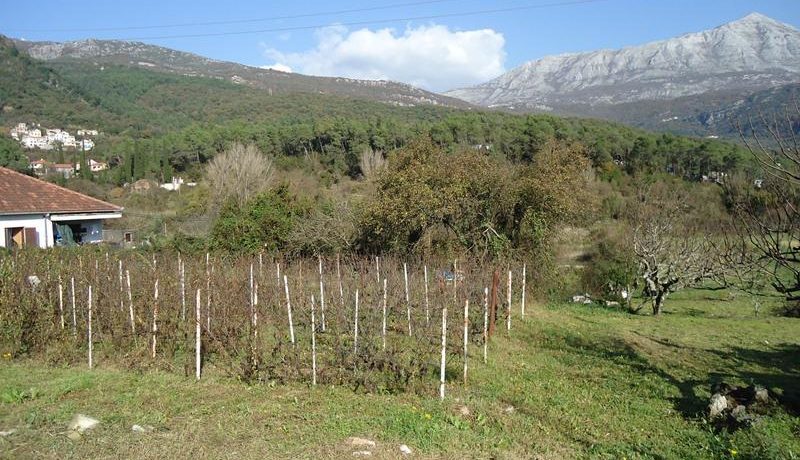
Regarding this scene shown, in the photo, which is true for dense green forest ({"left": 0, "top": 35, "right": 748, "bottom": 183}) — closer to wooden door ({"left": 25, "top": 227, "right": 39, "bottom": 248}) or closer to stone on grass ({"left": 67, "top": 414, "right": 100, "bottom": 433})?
wooden door ({"left": 25, "top": 227, "right": 39, "bottom": 248})

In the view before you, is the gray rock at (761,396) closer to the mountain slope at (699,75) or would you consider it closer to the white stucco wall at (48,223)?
the white stucco wall at (48,223)

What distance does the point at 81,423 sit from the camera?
542 centimetres

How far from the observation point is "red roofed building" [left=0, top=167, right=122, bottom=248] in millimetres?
19719

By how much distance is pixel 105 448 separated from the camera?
16.1 feet

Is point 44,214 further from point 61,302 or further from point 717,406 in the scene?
point 717,406

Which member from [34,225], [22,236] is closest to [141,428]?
[22,236]

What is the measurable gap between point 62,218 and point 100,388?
57.3ft

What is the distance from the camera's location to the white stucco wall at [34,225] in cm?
1945

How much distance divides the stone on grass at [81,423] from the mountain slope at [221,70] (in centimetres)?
8579

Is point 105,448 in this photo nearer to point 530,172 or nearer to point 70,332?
point 70,332

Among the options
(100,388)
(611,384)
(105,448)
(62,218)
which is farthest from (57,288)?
(62,218)

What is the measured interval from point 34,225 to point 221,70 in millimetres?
99001

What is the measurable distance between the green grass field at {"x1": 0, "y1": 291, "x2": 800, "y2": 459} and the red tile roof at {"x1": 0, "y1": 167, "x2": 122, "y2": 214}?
14.3 metres

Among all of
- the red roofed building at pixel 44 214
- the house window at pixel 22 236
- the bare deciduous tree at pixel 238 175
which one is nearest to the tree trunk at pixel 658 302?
the red roofed building at pixel 44 214
